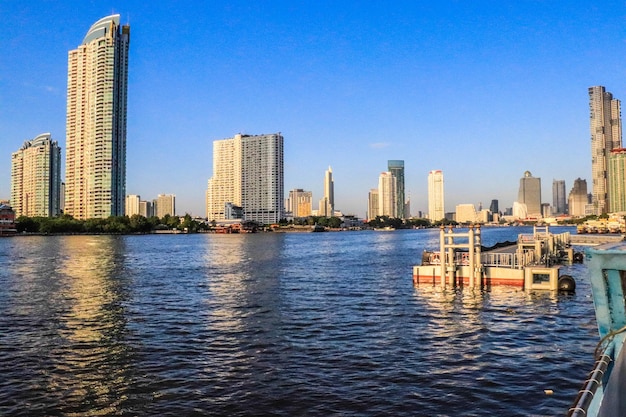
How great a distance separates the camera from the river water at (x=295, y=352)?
755 inches

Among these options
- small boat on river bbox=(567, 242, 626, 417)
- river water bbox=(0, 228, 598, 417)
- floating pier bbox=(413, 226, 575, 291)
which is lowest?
river water bbox=(0, 228, 598, 417)

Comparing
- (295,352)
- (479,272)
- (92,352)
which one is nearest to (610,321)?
(295,352)

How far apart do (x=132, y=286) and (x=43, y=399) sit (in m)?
38.8

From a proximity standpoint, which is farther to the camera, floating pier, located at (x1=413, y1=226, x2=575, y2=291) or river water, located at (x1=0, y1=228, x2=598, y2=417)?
floating pier, located at (x1=413, y1=226, x2=575, y2=291)

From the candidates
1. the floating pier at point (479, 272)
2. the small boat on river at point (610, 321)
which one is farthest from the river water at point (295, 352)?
the small boat on river at point (610, 321)

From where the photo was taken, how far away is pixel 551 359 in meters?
24.9

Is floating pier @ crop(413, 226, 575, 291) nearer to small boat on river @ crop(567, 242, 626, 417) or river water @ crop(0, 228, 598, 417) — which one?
river water @ crop(0, 228, 598, 417)

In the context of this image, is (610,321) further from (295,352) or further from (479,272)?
(479,272)

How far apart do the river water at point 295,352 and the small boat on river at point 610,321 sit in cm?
838

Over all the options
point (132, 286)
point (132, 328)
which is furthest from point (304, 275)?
point (132, 328)

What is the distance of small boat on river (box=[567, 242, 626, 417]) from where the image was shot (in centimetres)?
892

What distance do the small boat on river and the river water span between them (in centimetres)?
838

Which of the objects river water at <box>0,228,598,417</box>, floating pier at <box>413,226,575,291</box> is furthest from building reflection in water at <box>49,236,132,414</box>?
floating pier at <box>413,226,575,291</box>

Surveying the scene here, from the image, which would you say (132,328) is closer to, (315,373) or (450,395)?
(315,373)
